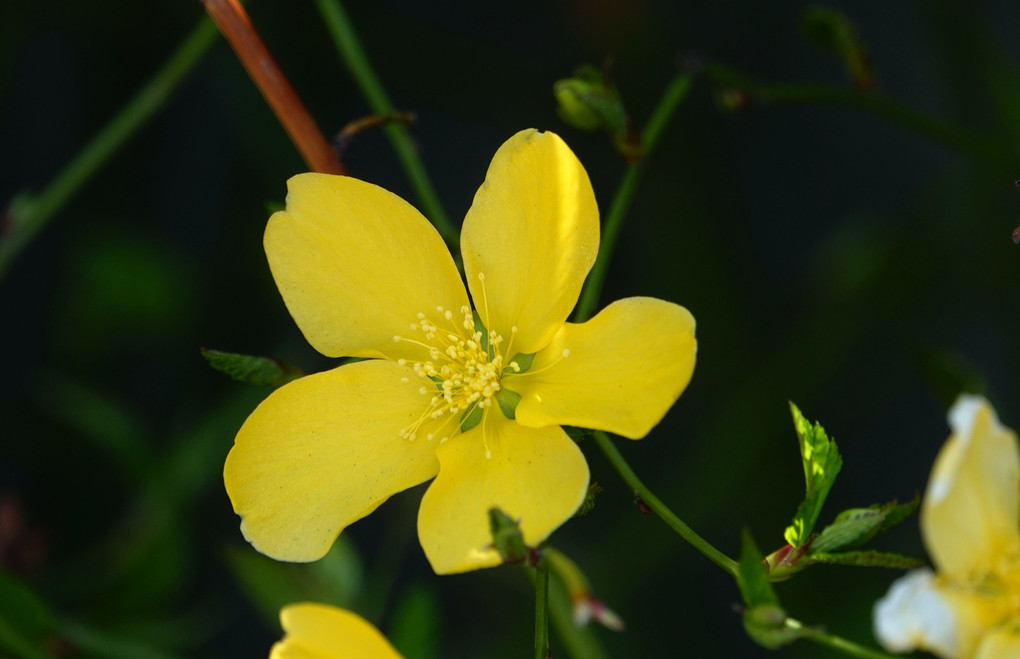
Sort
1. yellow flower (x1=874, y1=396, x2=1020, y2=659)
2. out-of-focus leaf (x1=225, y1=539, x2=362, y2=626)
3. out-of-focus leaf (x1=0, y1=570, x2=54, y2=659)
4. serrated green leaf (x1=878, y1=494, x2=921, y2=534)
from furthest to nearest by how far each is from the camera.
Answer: out-of-focus leaf (x1=225, y1=539, x2=362, y2=626)
out-of-focus leaf (x1=0, y1=570, x2=54, y2=659)
serrated green leaf (x1=878, y1=494, x2=921, y2=534)
yellow flower (x1=874, y1=396, x2=1020, y2=659)

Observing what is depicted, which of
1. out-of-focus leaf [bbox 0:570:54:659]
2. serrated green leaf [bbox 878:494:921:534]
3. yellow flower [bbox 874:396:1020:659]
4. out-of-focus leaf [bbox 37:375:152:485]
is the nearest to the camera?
yellow flower [bbox 874:396:1020:659]

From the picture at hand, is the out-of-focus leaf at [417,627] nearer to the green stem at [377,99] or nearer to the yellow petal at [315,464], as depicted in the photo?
the yellow petal at [315,464]

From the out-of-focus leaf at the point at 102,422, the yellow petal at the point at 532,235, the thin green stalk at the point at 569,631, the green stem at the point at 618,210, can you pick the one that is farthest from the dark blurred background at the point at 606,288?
the yellow petal at the point at 532,235

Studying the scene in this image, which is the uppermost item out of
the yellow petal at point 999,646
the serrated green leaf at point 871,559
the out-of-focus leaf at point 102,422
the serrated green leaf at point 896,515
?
the out-of-focus leaf at point 102,422

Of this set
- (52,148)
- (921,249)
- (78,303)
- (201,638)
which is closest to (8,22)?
(52,148)

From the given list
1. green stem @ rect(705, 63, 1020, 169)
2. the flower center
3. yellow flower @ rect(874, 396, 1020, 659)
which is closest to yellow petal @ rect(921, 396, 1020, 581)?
yellow flower @ rect(874, 396, 1020, 659)

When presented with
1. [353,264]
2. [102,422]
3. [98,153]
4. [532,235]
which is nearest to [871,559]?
[532,235]

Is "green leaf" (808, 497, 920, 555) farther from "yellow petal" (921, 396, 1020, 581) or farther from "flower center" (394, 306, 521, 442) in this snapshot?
"flower center" (394, 306, 521, 442)
